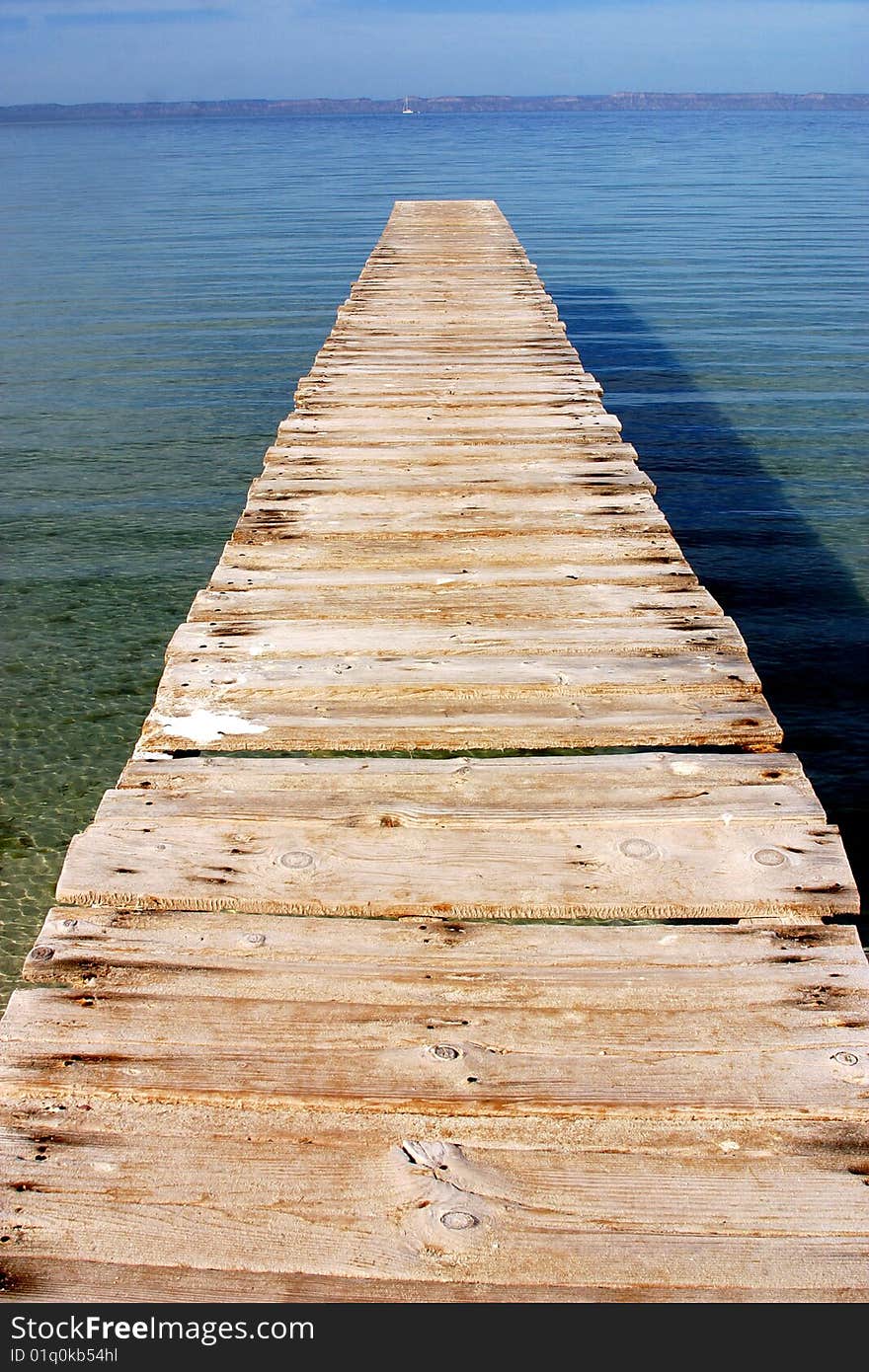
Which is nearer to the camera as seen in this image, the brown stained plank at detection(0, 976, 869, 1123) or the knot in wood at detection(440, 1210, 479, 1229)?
the knot in wood at detection(440, 1210, 479, 1229)

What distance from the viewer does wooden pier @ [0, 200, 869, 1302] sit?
74.7 inches

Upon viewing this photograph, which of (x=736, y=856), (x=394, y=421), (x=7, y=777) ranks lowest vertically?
(x=7, y=777)

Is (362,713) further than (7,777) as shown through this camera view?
No

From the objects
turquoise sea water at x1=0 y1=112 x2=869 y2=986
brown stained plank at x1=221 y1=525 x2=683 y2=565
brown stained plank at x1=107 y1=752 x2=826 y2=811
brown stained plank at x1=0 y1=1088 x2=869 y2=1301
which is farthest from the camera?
turquoise sea water at x1=0 y1=112 x2=869 y2=986

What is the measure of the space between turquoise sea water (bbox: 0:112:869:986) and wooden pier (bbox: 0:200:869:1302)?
1757 millimetres

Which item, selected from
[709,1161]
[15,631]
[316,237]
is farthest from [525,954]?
[316,237]

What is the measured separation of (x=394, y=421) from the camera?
6875mm

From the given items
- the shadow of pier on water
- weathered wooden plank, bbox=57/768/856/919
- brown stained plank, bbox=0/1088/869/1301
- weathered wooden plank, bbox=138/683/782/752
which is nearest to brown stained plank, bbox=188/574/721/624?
weathered wooden plank, bbox=138/683/782/752

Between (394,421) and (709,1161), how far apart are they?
545 cm

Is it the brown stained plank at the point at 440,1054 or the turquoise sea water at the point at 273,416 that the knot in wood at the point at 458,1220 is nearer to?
the brown stained plank at the point at 440,1054

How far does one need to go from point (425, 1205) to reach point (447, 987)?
1.77 ft

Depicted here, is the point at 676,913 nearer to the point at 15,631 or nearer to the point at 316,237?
the point at 15,631

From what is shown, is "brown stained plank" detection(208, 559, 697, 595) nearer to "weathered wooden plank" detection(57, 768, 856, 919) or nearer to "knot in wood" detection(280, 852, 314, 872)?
"weathered wooden plank" detection(57, 768, 856, 919)

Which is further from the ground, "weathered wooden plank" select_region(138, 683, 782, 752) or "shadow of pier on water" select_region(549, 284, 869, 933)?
"weathered wooden plank" select_region(138, 683, 782, 752)
